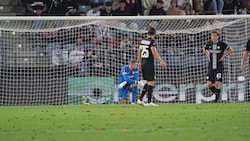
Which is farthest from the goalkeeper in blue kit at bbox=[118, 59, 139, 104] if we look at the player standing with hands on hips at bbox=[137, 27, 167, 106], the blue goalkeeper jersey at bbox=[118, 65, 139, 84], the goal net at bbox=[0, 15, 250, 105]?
the player standing with hands on hips at bbox=[137, 27, 167, 106]

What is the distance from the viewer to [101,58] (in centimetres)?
2206

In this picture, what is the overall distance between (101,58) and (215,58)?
3326 millimetres

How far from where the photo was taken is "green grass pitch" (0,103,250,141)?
11883mm

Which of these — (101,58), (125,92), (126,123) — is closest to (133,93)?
(125,92)

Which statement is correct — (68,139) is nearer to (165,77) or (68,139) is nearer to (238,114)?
(238,114)

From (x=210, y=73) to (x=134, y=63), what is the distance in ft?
7.84

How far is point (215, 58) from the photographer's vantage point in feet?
69.7

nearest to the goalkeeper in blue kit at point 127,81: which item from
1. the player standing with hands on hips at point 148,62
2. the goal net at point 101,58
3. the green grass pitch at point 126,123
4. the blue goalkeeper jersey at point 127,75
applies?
the blue goalkeeper jersey at point 127,75

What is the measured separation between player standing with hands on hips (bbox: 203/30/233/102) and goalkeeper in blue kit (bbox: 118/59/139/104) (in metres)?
2.30

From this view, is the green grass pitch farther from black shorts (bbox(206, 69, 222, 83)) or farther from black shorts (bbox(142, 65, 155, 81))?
black shorts (bbox(206, 69, 222, 83))

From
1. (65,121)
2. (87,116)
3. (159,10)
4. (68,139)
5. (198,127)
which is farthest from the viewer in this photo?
(159,10)

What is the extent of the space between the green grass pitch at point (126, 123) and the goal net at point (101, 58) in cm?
333

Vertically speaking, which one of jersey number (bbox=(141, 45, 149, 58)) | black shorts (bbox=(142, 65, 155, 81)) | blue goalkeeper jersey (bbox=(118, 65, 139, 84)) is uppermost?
jersey number (bbox=(141, 45, 149, 58))

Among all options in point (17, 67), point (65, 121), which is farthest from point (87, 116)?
point (17, 67)
